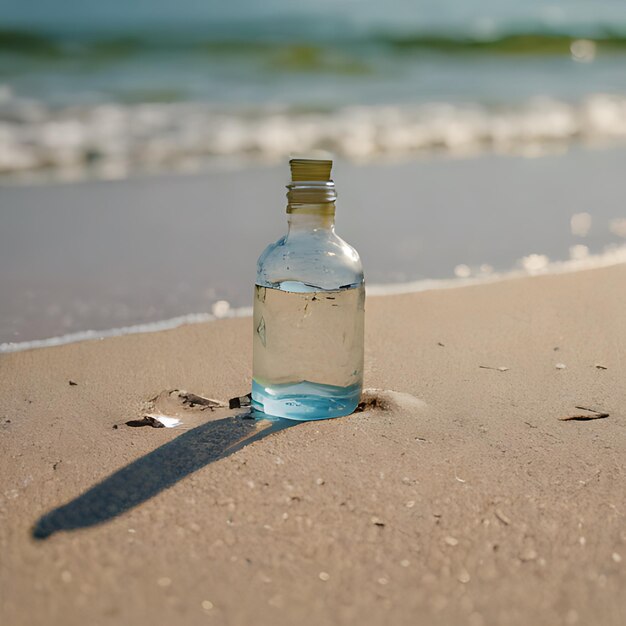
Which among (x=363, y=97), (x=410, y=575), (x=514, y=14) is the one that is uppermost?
(x=514, y=14)

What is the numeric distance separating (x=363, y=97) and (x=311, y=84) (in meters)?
1.08

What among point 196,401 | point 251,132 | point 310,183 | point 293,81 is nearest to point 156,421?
point 196,401

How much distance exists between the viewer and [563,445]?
1.50 meters

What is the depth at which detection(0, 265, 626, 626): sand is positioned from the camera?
1.06 meters

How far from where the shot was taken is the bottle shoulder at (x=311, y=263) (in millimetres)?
1604

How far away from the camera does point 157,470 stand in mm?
1388

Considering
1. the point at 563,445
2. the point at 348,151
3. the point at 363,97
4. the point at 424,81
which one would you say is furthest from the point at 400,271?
the point at 424,81

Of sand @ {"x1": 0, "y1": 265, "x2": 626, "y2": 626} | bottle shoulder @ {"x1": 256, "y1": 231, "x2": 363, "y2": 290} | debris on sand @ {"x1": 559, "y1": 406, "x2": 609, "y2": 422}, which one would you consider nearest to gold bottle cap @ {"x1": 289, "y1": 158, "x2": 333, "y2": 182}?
bottle shoulder @ {"x1": 256, "y1": 231, "x2": 363, "y2": 290}

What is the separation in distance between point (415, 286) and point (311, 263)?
1.07 m

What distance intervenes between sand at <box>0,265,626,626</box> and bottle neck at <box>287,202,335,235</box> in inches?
13.9

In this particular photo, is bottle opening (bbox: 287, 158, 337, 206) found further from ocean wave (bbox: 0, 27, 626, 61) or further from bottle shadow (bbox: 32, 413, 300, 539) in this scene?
ocean wave (bbox: 0, 27, 626, 61)

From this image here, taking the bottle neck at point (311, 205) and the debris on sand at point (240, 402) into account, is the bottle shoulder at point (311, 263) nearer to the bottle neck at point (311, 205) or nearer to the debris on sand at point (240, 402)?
the bottle neck at point (311, 205)

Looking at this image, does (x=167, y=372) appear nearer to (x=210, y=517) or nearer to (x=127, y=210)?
(x=210, y=517)

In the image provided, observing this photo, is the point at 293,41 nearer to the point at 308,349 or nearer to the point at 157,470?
the point at 308,349
